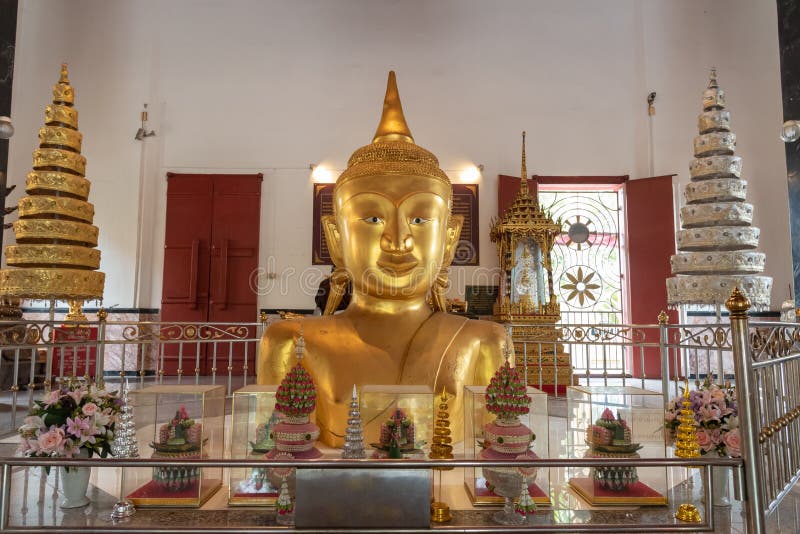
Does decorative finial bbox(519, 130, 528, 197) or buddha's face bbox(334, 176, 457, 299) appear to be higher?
decorative finial bbox(519, 130, 528, 197)

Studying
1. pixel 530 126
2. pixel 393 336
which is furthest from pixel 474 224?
pixel 393 336

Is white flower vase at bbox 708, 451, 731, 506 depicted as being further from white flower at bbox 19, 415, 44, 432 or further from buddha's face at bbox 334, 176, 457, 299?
white flower at bbox 19, 415, 44, 432

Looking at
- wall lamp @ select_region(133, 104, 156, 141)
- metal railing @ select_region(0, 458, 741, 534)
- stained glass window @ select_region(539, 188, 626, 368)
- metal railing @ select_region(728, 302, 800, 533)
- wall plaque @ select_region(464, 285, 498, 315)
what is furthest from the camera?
stained glass window @ select_region(539, 188, 626, 368)

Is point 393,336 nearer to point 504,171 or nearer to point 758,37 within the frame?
point 504,171

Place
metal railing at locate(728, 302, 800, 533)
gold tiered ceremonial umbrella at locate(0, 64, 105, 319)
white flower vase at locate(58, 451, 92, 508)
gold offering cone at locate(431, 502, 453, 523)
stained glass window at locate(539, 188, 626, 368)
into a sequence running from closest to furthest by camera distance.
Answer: metal railing at locate(728, 302, 800, 533), gold offering cone at locate(431, 502, 453, 523), white flower vase at locate(58, 451, 92, 508), gold tiered ceremonial umbrella at locate(0, 64, 105, 319), stained glass window at locate(539, 188, 626, 368)

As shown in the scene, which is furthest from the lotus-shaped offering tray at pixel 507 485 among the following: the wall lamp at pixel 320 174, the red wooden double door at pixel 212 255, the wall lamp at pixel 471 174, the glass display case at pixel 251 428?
the wall lamp at pixel 320 174

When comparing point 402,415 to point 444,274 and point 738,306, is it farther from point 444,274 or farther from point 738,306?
point 738,306

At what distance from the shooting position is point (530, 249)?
7.94m

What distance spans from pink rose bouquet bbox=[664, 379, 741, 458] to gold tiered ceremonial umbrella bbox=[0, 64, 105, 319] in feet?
21.8

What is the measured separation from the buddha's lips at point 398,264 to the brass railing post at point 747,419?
160cm

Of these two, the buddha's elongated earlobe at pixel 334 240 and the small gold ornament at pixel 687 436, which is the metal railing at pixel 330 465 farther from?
the buddha's elongated earlobe at pixel 334 240

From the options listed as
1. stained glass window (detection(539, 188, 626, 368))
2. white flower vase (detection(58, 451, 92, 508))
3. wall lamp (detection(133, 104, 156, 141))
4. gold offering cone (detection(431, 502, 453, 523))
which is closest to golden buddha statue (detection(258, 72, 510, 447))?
gold offering cone (detection(431, 502, 453, 523))

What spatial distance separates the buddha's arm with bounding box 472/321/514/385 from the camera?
3020 millimetres

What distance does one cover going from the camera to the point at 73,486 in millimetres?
2449
